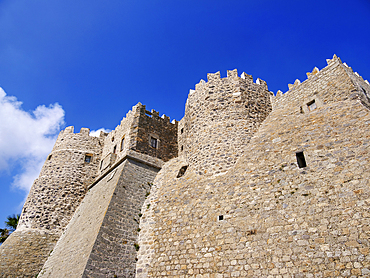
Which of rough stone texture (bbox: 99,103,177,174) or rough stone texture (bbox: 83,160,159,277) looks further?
rough stone texture (bbox: 99,103,177,174)

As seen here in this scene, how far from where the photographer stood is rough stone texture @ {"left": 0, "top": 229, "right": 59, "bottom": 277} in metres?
13.0

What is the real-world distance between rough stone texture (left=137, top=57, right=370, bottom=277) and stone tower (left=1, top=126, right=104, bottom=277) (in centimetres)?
685

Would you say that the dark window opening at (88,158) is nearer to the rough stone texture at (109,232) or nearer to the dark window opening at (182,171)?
the rough stone texture at (109,232)

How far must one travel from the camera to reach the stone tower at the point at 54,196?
1392cm

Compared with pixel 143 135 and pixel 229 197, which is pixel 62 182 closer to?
pixel 143 135

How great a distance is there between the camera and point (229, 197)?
9508 mm

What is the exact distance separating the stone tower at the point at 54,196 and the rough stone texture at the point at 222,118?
8.62 m

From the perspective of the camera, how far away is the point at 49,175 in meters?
17.4

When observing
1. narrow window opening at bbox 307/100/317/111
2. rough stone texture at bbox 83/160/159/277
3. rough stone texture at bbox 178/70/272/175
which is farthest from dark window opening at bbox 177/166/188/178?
narrow window opening at bbox 307/100/317/111

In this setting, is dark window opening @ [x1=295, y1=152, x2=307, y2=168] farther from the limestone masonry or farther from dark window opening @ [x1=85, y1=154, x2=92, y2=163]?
dark window opening @ [x1=85, y1=154, x2=92, y2=163]

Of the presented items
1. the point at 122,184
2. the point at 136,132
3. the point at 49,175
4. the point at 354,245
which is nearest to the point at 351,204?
the point at 354,245

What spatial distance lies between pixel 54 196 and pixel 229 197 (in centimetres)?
1194

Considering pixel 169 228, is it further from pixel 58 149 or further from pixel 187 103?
pixel 58 149

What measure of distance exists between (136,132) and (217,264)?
876 cm
